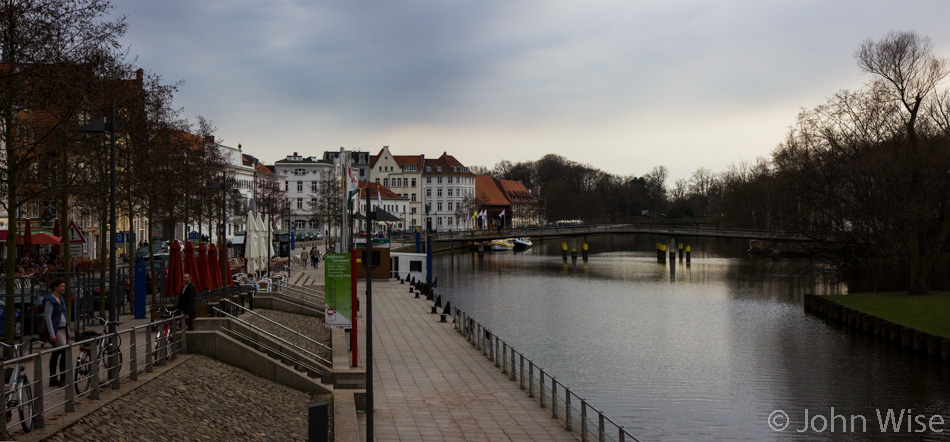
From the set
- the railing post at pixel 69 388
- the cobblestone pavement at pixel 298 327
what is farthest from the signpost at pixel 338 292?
the railing post at pixel 69 388

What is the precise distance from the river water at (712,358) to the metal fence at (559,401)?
241 centimetres

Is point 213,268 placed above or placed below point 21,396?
above

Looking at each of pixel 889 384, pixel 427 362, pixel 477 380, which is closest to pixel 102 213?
pixel 427 362

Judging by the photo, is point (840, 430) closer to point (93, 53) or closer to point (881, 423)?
point (881, 423)

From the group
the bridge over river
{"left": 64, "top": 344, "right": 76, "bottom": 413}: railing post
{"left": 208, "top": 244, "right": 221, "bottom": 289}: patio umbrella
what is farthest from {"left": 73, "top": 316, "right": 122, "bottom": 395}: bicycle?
the bridge over river

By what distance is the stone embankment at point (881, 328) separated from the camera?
1286 inches

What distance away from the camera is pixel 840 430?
23344mm

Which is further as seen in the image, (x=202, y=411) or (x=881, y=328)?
(x=881, y=328)

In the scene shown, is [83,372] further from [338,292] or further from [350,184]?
[350,184]

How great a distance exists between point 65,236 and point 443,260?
76.4 m

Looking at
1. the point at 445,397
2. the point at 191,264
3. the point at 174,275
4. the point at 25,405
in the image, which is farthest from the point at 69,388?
the point at 191,264

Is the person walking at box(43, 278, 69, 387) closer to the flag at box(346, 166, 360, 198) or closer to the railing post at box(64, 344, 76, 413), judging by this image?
the railing post at box(64, 344, 76, 413)

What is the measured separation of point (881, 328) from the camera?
125 ft

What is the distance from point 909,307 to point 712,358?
43.2 ft
